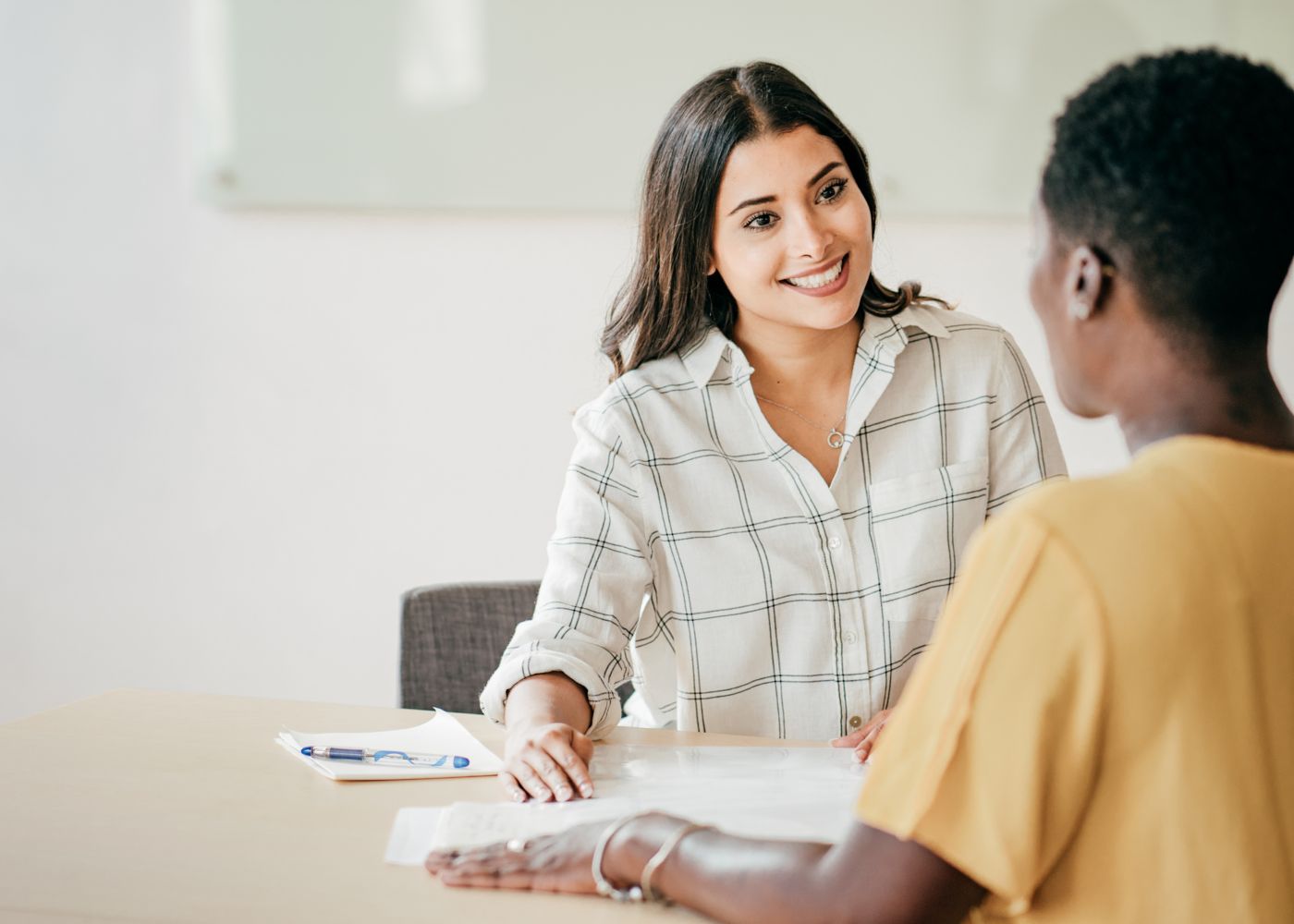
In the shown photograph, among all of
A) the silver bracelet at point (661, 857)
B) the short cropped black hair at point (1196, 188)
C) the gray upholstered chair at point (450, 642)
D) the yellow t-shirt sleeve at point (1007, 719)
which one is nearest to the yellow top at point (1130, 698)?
the yellow t-shirt sleeve at point (1007, 719)

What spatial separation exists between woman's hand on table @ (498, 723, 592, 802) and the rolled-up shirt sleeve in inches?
5.3

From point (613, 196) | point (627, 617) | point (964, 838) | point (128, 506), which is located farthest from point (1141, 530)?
point (128, 506)

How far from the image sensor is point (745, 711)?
1.69 m

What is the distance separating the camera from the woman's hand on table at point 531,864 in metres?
1.08

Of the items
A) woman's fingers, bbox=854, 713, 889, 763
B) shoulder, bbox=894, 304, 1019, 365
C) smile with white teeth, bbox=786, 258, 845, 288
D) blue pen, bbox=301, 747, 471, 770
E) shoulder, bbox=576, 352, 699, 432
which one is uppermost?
smile with white teeth, bbox=786, 258, 845, 288

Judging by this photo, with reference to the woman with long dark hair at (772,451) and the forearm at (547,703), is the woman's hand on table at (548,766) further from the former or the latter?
the woman with long dark hair at (772,451)

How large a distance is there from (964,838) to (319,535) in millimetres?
2284

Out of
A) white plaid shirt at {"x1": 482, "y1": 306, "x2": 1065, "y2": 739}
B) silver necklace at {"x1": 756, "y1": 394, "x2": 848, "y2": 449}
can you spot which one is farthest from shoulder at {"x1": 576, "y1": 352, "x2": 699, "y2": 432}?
silver necklace at {"x1": 756, "y1": 394, "x2": 848, "y2": 449}

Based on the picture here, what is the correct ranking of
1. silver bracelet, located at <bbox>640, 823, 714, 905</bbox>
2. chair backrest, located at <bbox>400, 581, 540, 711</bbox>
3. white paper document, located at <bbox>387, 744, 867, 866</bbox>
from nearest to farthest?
silver bracelet, located at <bbox>640, 823, 714, 905</bbox>
white paper document, located at <bbox>387, 744, 867, 866</bbox>
chair backrest, located at <bbox>400, 581, 540, 711</bbox>

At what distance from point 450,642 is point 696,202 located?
78 centimetres

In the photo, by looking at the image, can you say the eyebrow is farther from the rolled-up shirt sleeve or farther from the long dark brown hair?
the rolled-up shirt sleeve

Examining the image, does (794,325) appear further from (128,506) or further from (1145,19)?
(128,506)

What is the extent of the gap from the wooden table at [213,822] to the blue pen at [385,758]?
3 cm

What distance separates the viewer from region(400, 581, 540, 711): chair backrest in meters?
2.00
